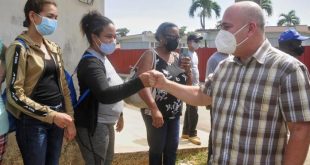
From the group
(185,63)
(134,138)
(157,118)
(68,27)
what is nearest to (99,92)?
(157,118)

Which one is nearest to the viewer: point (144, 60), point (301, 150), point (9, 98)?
point (301, 150)

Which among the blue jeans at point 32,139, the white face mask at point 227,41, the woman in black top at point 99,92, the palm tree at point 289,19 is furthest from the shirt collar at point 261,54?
the palm tree at point 289,19

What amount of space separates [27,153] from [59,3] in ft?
7.15

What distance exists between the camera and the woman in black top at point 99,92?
2.84 meters

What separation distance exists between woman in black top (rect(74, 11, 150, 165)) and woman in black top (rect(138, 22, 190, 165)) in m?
0.65

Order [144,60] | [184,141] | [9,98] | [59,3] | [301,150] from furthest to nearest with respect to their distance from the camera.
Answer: [184,141]
[59,3]
[144,60]
[9,98]
[301,150]

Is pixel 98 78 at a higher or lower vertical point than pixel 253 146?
higher

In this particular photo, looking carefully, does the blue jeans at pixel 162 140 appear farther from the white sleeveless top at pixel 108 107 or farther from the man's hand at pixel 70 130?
the man's hand at pixel 70 130

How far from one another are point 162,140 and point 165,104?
0.36m

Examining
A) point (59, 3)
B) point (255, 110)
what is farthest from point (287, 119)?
point (59, 3)

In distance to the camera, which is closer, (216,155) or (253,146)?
(253,146)

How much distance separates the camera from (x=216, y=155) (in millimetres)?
2439

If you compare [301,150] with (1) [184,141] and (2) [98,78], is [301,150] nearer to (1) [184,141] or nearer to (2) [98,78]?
(2) [98,78]

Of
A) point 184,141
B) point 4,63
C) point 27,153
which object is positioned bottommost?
point 184,141
